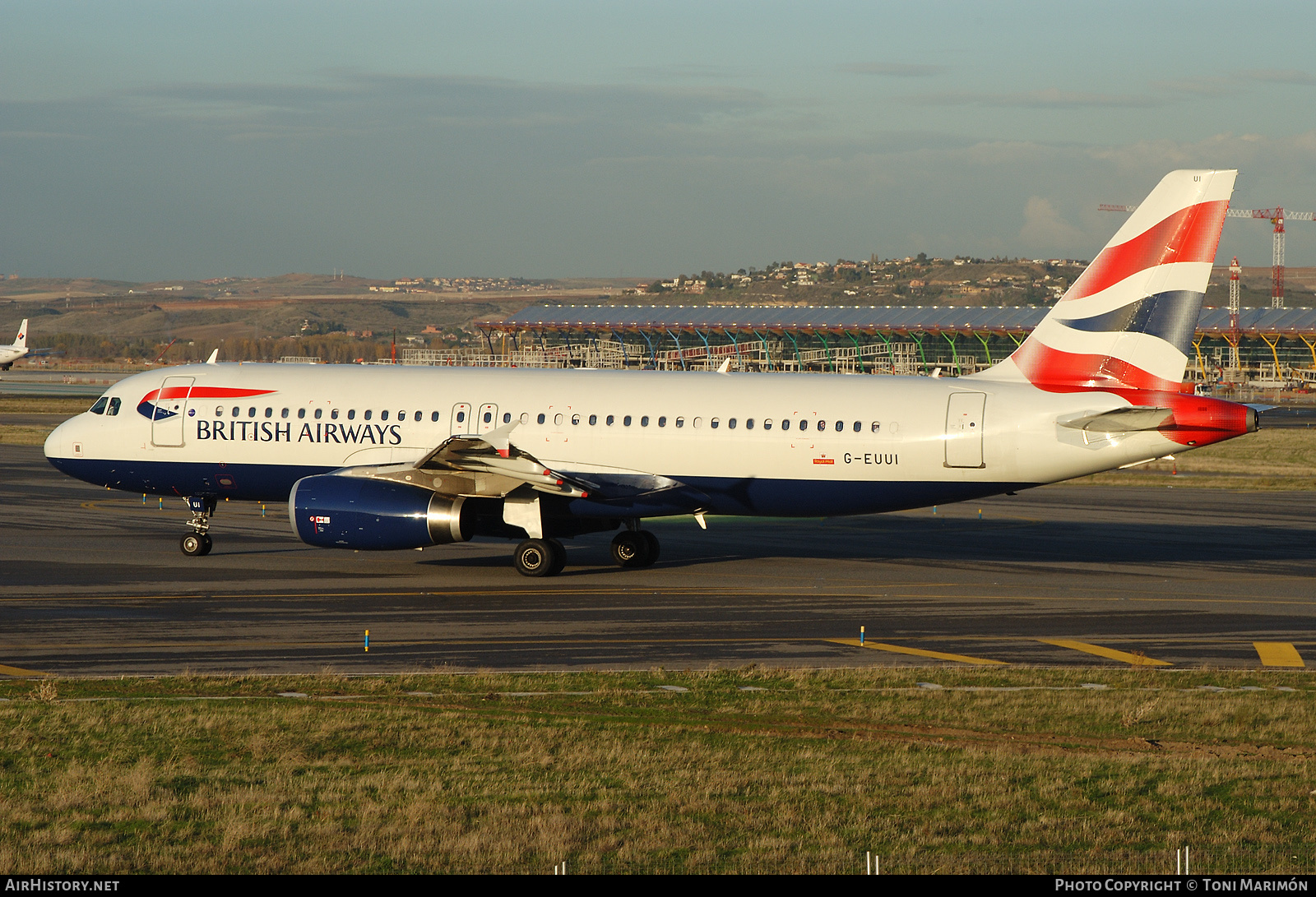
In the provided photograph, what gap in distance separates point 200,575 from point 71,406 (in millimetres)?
66239

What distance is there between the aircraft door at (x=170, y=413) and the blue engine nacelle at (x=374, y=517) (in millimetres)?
5547

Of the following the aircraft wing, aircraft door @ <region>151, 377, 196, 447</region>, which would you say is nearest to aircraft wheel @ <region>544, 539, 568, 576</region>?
the aircraft wing

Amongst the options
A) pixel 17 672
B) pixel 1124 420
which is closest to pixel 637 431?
pixel 1124 420

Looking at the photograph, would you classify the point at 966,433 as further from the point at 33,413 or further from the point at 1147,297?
the point at 33,413

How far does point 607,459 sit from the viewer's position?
30.6m

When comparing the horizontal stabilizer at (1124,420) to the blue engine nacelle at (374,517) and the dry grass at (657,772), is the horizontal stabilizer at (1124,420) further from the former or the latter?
the blue engine nacelle at (374,517)

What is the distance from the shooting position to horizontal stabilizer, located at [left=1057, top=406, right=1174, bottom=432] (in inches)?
1077

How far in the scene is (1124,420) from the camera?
90.7 ft

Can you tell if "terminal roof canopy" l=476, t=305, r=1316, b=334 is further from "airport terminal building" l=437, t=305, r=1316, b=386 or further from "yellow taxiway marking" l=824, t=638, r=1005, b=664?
"yellow taxiway marking" l=824, t=638, r=1005, b=664

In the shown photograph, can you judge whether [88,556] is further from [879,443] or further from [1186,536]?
[1186,536]

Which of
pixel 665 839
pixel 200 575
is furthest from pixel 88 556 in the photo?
pixel 665 839

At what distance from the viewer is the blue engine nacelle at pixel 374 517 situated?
2823 centimetres

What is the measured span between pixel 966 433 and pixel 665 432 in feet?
21.8

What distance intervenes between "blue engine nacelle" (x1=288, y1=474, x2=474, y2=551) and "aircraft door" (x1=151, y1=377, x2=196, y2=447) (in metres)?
5.55
